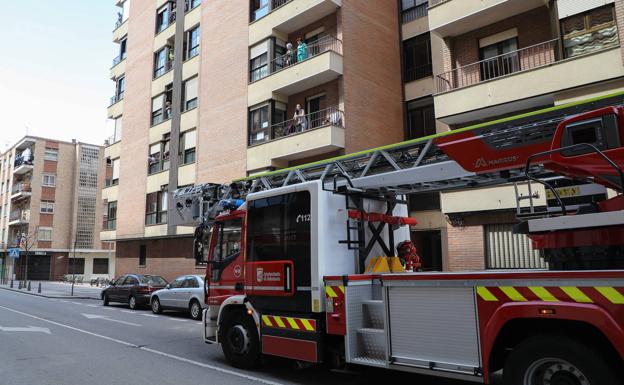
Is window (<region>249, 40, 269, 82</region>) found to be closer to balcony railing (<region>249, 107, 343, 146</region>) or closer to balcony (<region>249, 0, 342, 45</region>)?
balcony (<region>249, 0, 342, 45</region>)

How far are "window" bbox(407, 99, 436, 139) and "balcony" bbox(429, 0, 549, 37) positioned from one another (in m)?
4.60

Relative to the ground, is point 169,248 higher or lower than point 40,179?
lower

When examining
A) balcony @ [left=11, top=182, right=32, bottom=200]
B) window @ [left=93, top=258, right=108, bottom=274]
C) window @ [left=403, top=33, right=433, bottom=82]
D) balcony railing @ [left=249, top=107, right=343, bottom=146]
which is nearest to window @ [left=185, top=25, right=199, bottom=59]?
balcony railing @ [left=249, top=107, right=343, bottom=146]

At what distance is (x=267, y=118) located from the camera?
Answer: 21.9 metres

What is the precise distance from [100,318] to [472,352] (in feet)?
44.9

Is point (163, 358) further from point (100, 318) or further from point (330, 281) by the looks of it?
point (100, 318)

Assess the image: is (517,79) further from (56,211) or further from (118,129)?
(56,211)

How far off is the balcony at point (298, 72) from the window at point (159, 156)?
28.1 ft

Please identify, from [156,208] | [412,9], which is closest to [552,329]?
[412,9]

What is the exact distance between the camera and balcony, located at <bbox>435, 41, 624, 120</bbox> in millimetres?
12891

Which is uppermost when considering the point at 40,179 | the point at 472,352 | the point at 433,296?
the point at 40,179

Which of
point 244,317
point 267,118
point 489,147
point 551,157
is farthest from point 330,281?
point 267,118

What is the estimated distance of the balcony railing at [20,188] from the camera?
55.2 m

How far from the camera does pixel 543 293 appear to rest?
469 centimetres
